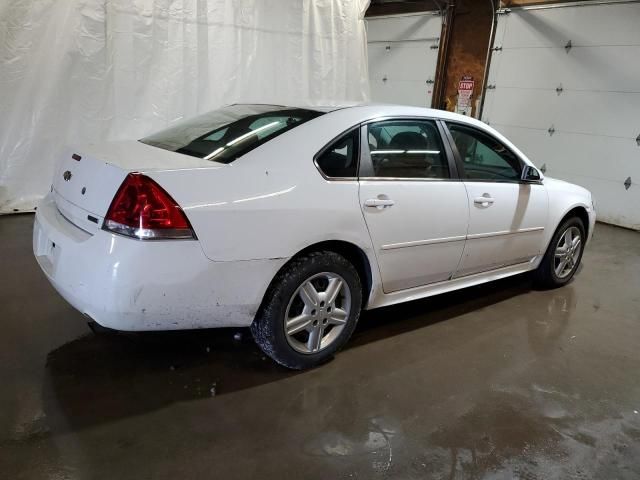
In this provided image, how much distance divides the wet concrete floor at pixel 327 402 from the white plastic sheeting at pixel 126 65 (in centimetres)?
243

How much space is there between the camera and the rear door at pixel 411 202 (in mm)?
2678

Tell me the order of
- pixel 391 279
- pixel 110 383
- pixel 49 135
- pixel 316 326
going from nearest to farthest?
pixel 110 383
pixel 316 326
pixel 391 279
pixel 49 135

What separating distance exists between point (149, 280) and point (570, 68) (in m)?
7.16

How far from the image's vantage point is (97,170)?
2.22 metres

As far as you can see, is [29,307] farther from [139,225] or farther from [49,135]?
[49,135]

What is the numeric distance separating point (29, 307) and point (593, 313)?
12.8 feet

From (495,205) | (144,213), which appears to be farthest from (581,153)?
(144,213)

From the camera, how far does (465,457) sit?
2115 mm

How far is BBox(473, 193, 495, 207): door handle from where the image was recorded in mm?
3154

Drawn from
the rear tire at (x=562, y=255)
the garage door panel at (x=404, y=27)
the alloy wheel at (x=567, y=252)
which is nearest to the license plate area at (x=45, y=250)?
the rear tire at (x=562, y=255)

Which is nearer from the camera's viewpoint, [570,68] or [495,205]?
[495,205]

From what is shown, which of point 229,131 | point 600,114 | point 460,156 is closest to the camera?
point 229,131

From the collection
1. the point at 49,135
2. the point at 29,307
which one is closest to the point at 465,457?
the point at 29,307

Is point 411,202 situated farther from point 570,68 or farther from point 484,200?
point 570,68
